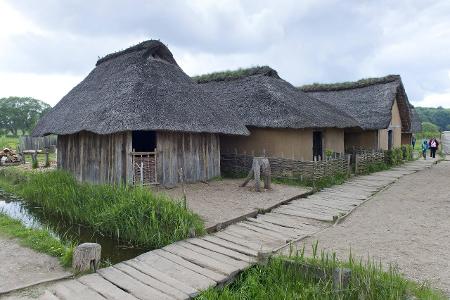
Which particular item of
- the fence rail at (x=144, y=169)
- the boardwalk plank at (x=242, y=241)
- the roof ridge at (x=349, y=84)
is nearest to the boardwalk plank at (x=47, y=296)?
the boardwalk plank at (x=242, y=241)

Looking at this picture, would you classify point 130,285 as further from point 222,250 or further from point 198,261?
point 222,250

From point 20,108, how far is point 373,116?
55.3m

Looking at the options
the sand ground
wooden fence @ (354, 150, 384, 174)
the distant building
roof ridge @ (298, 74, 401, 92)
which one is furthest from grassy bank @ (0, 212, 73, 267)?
roof ridge @ (298, 74, 401, 92)

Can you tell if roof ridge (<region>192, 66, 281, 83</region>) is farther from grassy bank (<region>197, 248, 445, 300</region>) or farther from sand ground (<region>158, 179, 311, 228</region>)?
grassy bank (<region>197, 248, 445, 300</region>)

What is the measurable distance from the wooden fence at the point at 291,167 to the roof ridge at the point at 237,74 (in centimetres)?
446

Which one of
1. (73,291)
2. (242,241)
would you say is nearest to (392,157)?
(242,241)

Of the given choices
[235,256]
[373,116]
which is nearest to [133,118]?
[235,256]

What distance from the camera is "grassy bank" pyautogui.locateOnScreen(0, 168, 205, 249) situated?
20.8 ft

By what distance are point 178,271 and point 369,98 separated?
54.1 feet

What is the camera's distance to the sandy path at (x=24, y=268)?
463 centimetres

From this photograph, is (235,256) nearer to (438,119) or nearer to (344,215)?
(344,215)

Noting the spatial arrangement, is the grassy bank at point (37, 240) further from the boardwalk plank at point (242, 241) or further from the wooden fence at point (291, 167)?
the wooden fence at point (291, 167)

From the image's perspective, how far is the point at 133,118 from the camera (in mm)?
9328

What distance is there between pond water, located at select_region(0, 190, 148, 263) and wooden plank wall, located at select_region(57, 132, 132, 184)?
1.90 m
